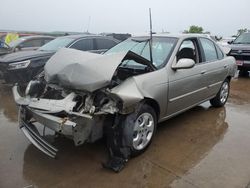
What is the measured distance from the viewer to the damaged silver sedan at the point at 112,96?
3266 mm

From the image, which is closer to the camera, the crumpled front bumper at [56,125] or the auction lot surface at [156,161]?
the crumpled front bumper at [56,125]

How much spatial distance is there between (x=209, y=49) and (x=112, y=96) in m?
3.04

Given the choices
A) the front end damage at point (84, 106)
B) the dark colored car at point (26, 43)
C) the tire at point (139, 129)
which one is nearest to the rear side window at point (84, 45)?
the dark colored car at point (26, 43)

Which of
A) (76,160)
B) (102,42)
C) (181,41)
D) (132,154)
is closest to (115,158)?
(132,154)

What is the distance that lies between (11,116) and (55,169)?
250 cm

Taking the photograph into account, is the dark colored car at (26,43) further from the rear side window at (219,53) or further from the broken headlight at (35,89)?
the rear side window at (219,53)

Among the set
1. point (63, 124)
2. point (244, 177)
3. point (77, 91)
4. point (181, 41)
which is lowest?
point (244, 177)

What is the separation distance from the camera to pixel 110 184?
317cm

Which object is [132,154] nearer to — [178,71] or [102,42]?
[178,71]

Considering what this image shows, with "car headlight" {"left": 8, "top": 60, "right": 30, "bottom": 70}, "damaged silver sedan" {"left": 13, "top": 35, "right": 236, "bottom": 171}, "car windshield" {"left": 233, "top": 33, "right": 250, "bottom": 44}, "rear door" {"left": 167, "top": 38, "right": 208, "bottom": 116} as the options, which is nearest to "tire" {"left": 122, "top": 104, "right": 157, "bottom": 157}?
"damaged silver sedan" {"left": 13, "top": 35, "right": 236, "bottom": 171}

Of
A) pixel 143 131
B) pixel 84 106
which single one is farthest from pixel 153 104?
pixel 84 106

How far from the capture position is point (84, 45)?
8203 millimetres

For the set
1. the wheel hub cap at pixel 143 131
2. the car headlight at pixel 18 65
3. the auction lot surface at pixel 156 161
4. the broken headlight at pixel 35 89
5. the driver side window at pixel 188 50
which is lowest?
the auction lot surface at pixel 156 161

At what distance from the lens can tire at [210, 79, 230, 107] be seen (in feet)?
19.9
